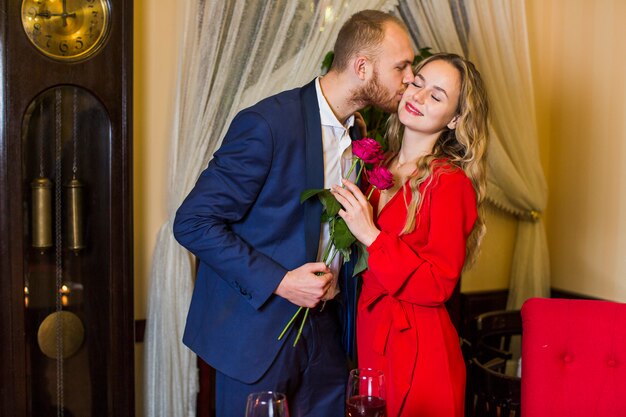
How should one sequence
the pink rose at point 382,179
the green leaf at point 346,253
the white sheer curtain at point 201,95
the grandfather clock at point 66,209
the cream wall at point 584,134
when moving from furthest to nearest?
the cream wall at point 584,134 → the white sheer curtain at point 201,95 → the grandfather clock at point 66,209 → the green leaf at point 346,253 → the pink rose at point 382,179

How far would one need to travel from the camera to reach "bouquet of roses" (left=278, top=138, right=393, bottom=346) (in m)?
1.80

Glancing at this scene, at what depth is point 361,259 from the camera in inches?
77.0

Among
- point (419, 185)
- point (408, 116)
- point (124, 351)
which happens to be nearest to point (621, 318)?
point (419, 185)

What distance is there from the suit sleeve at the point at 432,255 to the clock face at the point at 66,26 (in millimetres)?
1235

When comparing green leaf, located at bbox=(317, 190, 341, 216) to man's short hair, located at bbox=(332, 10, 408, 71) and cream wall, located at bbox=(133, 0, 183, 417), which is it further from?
cream wall, located at bbox=(133, 0, 183, 417)

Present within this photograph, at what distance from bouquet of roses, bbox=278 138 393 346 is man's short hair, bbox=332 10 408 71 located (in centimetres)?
29

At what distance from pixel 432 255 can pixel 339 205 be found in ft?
0.88

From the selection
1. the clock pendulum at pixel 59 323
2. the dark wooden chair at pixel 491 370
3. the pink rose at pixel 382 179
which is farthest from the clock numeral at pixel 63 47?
the dark wooden chair at pixel 491 370

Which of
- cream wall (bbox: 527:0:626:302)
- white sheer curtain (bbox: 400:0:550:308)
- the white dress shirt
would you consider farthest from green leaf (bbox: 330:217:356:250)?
cream wall (bbox: 527:0:626:302)

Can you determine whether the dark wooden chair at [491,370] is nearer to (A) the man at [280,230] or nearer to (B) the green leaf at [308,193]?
(A) the man at [280,230]

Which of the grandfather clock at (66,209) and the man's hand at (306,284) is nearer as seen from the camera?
the man's hand at (306,284)

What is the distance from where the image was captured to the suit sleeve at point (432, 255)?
6.04 feet

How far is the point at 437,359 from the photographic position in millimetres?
1932

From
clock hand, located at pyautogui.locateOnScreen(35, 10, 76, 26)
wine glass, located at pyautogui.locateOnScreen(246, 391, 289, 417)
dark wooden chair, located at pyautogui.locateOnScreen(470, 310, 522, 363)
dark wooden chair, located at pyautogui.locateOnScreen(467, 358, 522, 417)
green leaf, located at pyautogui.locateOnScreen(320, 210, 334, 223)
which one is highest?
clock hand, located at pyautogui.locateOnScreen(35, 10, 76, 26)
